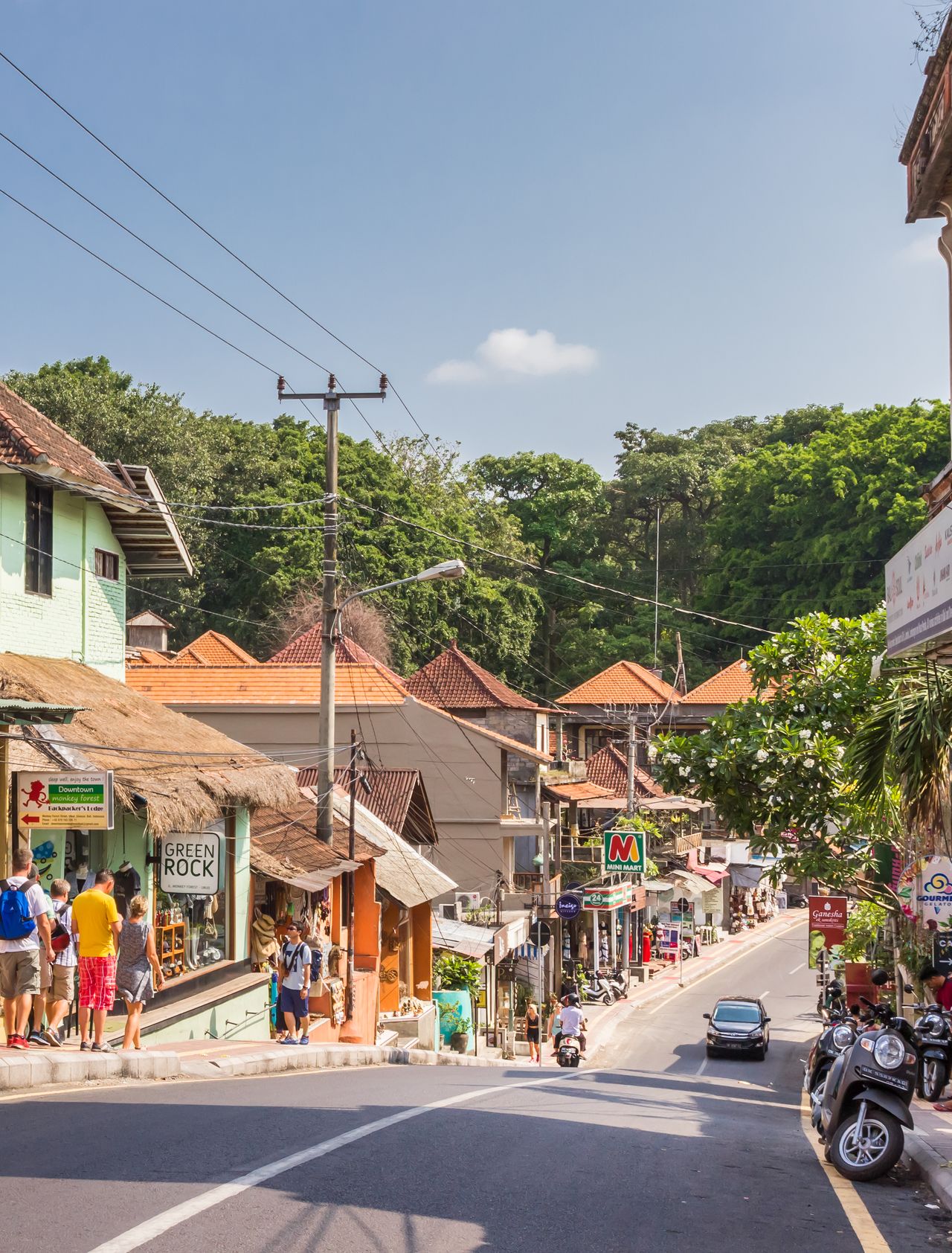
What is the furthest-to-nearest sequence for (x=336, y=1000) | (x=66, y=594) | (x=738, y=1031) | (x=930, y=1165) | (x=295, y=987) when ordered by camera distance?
(x=738, y=1031), (x=336, y=1000), (x=66, y=594), (x=295, y=987), (x=930, y=1165)

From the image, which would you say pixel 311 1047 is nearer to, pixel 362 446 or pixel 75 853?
pixel 75 853

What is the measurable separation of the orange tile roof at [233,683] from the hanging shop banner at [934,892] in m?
18.7

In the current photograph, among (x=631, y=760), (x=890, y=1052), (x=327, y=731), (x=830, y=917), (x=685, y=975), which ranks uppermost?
(x=327, y=731)

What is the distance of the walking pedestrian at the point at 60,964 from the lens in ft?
41.7

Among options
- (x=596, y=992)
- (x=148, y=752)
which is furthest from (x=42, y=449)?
(x=596, y=992)

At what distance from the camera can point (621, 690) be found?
64.2 meters

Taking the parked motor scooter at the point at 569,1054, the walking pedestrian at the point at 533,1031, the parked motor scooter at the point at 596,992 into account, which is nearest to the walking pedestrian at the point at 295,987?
the parked motor scooter at the point at 569,1054

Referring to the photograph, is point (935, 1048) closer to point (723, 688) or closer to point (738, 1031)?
point (738, 1031)

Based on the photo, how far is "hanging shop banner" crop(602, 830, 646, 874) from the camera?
39000 millimetres

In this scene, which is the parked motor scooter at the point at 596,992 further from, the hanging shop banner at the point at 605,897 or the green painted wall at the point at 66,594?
the green painted wall at the point at 66,594

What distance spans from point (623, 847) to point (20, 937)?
28865 mm

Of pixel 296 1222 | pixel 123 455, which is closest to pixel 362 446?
pixel 123 455

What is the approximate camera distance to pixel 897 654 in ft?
34.2

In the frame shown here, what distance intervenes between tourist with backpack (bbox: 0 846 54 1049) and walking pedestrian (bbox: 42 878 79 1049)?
0.66m
